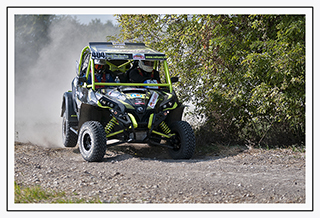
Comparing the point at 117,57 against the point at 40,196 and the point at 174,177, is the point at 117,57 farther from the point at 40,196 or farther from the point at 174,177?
the point at 40,196

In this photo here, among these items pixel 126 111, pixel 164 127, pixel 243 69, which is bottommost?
pixel 164 127

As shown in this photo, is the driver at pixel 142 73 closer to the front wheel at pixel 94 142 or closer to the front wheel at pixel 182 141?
the front wheel at pixel 182 141

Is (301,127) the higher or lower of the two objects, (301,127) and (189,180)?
the higher

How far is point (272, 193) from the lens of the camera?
546cm

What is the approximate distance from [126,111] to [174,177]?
6.55ft

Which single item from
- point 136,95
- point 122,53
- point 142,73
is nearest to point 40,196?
point 136,95

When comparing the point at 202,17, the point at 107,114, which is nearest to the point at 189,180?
the point at 107,114

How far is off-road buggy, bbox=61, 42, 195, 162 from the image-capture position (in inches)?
309

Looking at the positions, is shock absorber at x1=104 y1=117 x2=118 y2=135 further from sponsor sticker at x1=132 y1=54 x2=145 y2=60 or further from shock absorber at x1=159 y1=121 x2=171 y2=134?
sponsor sticker at x1=132 y1=54 x2=145 y2=60

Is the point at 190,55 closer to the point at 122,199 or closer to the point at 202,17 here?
the point at 202,17

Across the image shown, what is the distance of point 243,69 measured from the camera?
31.6ft

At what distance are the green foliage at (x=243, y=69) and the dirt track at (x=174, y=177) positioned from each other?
1.20 meters

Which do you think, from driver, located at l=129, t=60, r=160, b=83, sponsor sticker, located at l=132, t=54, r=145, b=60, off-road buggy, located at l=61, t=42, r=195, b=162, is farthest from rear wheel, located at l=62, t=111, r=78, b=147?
sponsor sticker, located at l=132, t=54, r=145, b=60

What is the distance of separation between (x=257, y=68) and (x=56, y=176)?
15.6 ft
